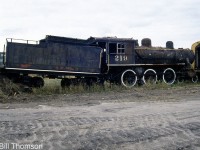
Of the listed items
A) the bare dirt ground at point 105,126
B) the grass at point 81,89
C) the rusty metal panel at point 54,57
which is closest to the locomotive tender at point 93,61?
the rusty metal panel at point 54,57

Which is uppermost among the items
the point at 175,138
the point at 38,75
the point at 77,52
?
the point at 77,52

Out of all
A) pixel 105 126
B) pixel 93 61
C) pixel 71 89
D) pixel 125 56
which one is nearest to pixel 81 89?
pixel 71 89

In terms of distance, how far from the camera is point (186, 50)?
66.6ft

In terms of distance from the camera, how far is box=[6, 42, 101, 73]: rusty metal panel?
1435 cm

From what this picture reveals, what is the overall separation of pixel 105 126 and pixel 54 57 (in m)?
8.89

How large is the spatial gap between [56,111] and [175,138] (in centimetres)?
401

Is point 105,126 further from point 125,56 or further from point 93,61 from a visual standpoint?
point 125,56

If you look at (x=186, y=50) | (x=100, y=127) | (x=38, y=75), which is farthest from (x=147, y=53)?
(x=100, y=127)

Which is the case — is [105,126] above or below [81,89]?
below

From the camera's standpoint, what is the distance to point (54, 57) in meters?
15.2

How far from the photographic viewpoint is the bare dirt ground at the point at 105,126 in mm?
5564

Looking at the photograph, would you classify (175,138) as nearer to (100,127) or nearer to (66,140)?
(100,127)

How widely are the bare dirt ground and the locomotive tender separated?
15.0 ft

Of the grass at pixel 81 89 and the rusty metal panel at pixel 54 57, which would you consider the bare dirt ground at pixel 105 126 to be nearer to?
the grass at pixel 81 89
